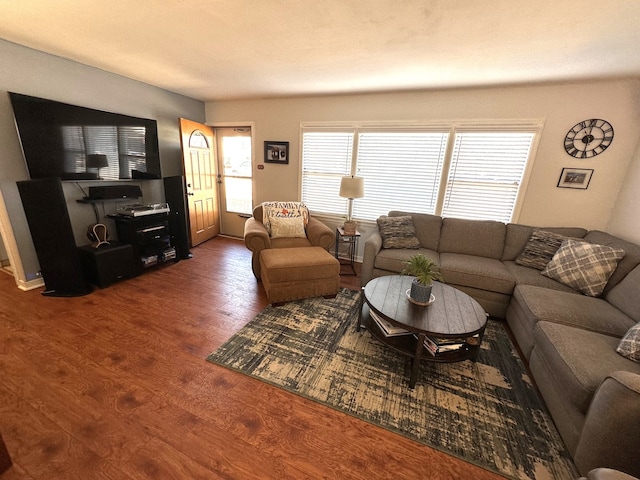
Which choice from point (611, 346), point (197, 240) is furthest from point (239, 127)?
point (611, 346)

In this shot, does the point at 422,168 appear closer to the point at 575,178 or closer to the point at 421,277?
the point at 575,178

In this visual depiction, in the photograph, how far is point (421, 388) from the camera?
1.70 meters

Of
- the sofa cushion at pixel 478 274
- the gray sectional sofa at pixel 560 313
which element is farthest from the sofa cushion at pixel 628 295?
the sofa cushion at pixel 478 274

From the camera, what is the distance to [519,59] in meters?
2.10

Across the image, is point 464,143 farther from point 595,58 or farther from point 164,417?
point 164,417

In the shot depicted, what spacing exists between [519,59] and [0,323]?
485 centimetres

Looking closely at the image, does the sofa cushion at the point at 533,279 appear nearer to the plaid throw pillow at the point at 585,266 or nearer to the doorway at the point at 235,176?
the plaid throw pillow at the point at 585,266

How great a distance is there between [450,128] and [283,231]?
2424mm

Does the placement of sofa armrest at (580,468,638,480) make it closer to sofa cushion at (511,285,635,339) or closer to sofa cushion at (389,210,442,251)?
sofa cushion at (511,285,635,339)

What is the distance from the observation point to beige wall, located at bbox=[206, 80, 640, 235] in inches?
99.5

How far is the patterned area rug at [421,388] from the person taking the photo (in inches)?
53.1

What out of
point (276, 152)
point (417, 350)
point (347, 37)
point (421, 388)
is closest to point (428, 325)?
point (417, 350)

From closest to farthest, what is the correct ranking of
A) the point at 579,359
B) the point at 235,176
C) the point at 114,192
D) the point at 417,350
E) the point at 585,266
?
the point at 579,359 < the point at 417,350 < the point at 585,266 < the point at 114,192 < the point at 235,176

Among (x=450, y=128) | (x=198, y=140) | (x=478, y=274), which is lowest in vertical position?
(x=478, y=274)
